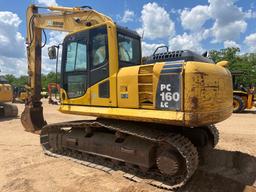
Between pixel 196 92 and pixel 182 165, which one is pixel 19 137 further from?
pixel 196 92

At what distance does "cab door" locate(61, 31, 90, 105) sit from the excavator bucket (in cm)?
352

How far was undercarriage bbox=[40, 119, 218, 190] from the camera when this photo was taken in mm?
5090

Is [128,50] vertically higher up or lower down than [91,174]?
higher up

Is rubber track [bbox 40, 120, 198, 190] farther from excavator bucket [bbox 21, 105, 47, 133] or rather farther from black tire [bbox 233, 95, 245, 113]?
black tire [bbox 233, 95, 245, 113]

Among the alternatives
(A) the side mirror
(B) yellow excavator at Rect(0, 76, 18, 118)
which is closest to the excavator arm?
(A) the side mirror

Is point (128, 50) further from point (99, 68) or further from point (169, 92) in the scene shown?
point (169, 92)

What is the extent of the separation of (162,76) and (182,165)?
5.43ft

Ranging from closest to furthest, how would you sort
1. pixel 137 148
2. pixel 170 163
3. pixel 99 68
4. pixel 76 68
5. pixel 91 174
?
pixel 170 163, pixel 137 148, pixel 91 174, pixel 99 68, pixel 76 68

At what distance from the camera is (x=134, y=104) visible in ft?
17.7

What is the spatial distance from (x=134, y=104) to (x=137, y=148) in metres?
0.89

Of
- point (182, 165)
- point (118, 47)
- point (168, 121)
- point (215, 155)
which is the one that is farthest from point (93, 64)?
point (215, 155)

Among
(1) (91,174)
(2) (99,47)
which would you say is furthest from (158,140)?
(2) (99,47)

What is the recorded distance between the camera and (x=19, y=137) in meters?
9.60

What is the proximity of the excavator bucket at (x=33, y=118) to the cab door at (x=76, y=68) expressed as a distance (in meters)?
3.52
